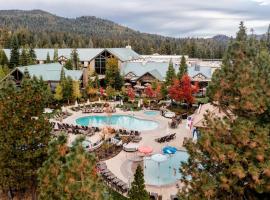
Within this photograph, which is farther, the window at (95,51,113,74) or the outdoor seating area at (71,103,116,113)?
the window at (95,51,113,74)

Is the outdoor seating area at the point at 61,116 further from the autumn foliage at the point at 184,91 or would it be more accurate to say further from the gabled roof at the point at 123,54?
the gabled roof at the point at 123,54

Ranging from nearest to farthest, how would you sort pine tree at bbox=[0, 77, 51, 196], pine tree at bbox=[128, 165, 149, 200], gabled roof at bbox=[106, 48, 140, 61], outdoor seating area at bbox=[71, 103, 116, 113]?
pine tree at bbox=[128, 165, 149, 200] → pine tree at bbox=[0, 77, 51, 196] → outdoor seating area at bbox=[71, 103, 116, 113] → gabled roof at bbox=[106, 48, 140, 61]

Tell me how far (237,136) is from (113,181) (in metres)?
11.4

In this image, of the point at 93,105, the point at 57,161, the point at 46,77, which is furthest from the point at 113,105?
the point at 57,161

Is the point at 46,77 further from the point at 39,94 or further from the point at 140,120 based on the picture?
the point at 39,94

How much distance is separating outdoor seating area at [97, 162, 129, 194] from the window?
3673 cm

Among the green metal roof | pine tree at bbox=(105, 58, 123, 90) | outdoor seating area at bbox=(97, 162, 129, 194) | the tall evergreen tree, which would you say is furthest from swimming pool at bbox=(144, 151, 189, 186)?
the green metal roof

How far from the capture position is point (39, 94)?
53.7 ft

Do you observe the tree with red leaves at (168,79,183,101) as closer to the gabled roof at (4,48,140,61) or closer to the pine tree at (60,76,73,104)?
the pine tree at (60,76,73,104)

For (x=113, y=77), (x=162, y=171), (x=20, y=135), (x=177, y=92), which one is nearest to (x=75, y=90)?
(x=113, y=77)

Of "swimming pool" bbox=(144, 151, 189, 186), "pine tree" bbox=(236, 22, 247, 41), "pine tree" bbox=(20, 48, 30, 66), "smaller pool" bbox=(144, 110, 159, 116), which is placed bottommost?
"swimming pool" bbox=(144, 151, 189, 186)

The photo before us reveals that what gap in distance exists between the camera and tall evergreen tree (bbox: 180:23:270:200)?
32.9 feet

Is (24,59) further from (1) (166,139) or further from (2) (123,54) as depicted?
(1) (166,139)

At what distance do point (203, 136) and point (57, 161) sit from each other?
198 inches
